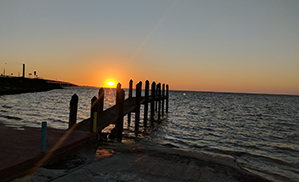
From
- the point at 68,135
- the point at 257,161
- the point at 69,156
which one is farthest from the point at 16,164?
the point at 257,161

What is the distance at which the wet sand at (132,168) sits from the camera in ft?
15.5

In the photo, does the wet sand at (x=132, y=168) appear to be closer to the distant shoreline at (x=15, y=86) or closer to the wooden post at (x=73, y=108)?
the wooden post at (x=73, y=108)

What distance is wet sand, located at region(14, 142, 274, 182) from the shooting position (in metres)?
4.72

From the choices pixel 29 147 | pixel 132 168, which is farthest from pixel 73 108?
pixel 132 168

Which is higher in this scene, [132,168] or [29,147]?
[29,147]

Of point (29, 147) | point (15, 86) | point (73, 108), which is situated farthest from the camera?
point (15, 86)

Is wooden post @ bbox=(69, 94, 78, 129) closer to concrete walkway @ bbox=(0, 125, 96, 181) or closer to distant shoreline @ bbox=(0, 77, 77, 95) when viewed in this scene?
concrete walkway @ bbox=(0, 125, 96, 181)

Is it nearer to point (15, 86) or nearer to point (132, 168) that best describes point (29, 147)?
point (132, 168)

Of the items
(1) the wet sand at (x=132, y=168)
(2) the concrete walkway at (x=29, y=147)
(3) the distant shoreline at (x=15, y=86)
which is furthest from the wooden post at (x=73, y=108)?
(3) the distant shoreline at (x=15, y=86)

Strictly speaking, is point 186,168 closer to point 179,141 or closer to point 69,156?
point 69,156

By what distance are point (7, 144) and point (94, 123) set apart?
2.75 m

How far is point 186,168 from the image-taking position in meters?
6.04

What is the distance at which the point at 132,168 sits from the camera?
18.1ft

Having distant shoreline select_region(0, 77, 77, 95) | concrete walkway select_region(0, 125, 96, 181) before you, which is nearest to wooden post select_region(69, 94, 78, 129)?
concrete walkway select_region(0, 125, 96, 181)
